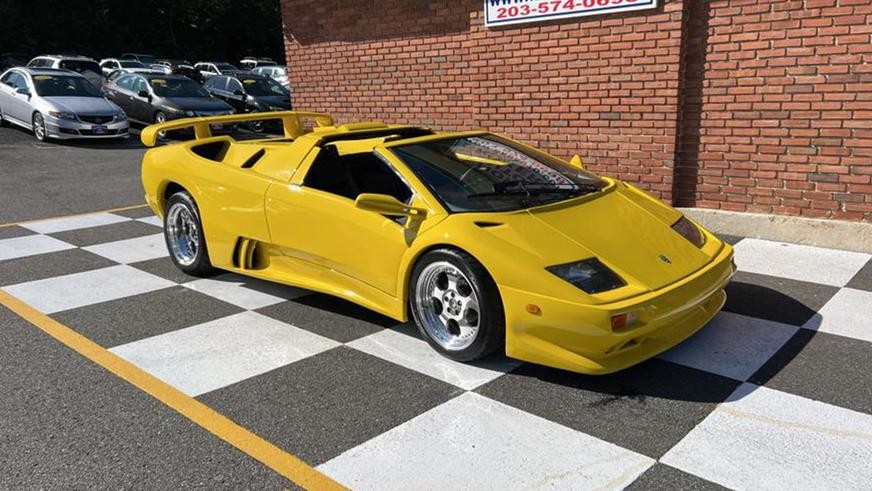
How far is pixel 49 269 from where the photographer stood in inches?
229

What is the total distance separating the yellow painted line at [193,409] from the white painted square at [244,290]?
3.31 ft

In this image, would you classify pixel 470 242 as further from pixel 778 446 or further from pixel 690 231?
pixel 778 446

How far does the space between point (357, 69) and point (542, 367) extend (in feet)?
21.6

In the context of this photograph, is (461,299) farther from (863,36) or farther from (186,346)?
(863,36)

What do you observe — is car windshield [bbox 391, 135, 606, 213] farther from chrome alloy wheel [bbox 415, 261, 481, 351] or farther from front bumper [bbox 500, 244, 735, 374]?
front bumper [bbox 500, 244, 735, 374]

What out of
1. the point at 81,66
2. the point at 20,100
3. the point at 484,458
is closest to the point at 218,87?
the point at 20,100

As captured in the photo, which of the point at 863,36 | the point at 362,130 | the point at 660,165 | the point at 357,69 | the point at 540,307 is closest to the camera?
the point at 540,307

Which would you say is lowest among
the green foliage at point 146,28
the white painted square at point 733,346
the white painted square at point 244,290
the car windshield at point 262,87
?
the white painted square at point 244,290

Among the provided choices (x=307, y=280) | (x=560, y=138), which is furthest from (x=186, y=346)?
(x=560, y=138)

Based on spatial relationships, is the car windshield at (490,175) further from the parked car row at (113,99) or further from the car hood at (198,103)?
the car hood at (198,103)

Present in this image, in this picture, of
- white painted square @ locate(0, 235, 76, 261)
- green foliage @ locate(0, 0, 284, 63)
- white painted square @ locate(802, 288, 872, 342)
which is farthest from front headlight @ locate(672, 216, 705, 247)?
green foliage @ locate(0, 0, 284, 63)

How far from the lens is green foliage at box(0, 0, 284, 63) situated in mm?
36000

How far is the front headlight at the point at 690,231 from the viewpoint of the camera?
4.05 metres

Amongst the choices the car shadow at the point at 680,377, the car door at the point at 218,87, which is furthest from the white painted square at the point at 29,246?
the car door at the point at 218,87
